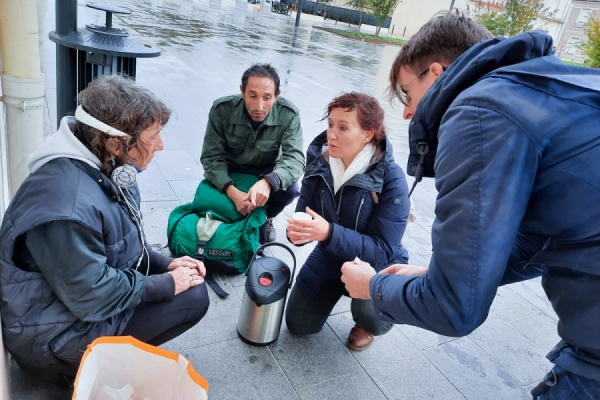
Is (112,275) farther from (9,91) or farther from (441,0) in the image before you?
(441,0)

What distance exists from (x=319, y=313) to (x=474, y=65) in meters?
1.70

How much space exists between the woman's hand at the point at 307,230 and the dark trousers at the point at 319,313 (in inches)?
16.0

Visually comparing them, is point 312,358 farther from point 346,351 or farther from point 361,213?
point 361,213

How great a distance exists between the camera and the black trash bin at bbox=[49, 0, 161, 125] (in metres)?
2.50

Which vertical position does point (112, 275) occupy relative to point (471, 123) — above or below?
below

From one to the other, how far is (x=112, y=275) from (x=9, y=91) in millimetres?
1433

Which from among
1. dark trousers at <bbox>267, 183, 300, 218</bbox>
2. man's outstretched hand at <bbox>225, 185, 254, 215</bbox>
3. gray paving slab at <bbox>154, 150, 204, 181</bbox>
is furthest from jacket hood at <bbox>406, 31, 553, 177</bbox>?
gray paving slab at <bbox>154, 150, 204, 181</bbox>

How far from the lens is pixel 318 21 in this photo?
3559 centimetres

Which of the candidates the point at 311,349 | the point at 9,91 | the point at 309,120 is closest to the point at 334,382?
the point at 311,349

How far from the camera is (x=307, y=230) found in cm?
219

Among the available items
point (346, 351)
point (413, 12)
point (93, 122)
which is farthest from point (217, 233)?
point (413, 12)

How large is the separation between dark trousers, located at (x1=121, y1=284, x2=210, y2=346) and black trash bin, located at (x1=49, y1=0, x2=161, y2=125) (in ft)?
4.99

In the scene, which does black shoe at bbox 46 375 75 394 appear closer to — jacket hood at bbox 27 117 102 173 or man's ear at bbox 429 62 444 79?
jacket hood at bbox 27 117 102 173

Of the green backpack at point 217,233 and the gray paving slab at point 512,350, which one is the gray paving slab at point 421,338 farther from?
the green backpack at point 217,233
